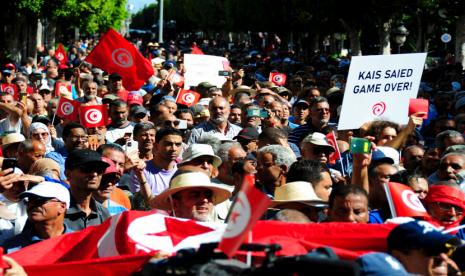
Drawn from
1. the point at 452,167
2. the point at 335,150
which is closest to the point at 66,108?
the point at 335,150

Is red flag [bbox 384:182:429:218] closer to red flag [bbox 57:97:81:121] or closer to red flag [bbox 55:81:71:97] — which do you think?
red flag [bbox 57:97:81:121]

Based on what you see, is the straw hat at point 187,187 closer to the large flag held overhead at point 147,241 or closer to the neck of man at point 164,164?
the large flag held overhead at point 147,241

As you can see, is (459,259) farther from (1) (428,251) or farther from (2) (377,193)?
(2) (377,193)

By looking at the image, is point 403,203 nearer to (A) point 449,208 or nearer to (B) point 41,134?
(A) point 449,208

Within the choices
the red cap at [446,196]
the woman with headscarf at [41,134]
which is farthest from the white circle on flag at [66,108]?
the red cap at [446,196]

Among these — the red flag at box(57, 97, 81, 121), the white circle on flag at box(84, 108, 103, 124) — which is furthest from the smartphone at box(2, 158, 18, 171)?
the red flag at box(57, 97, 81, 121)

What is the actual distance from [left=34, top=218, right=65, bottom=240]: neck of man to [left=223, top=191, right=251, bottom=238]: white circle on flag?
288 cm

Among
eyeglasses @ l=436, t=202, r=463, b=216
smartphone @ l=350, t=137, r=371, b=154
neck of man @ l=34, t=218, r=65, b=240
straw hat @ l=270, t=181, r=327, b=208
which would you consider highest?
smartphone @ l=350, t=137, r=371, b=154

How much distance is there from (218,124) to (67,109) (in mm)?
2582

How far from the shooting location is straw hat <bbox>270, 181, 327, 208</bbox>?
7.54 m

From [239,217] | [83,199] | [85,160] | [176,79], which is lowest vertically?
[83,199]

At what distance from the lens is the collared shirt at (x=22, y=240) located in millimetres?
6824

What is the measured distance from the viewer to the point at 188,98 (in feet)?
53.6

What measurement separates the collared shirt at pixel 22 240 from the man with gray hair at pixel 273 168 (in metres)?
2.56
